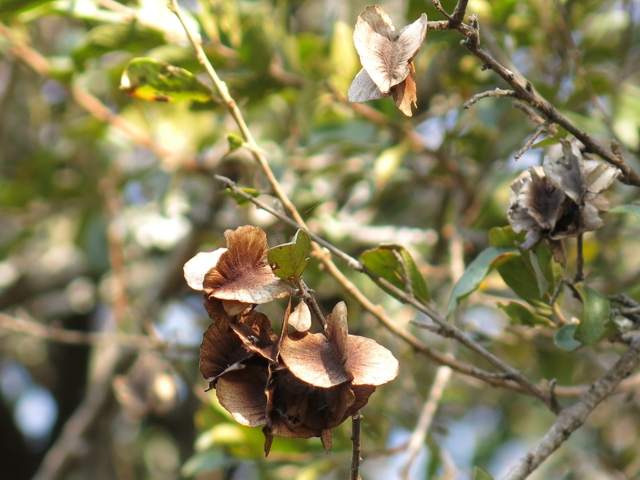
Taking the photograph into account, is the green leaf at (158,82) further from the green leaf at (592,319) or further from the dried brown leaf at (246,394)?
the green leaf at (592,319)

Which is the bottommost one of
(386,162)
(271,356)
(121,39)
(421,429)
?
(421,429)

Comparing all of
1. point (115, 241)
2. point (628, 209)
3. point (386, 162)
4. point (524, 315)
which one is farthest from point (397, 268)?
point (115, 241)

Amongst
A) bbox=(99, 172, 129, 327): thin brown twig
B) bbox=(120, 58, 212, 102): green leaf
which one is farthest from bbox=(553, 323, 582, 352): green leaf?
bbox=(99, 172, 129, 327): thin brown twig

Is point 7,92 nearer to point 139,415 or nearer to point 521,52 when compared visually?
point 139,415

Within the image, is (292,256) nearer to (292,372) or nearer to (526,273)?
(292,372)

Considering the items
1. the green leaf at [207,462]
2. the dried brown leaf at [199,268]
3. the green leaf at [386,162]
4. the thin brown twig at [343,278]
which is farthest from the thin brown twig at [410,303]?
the green leaf at [207,462]
